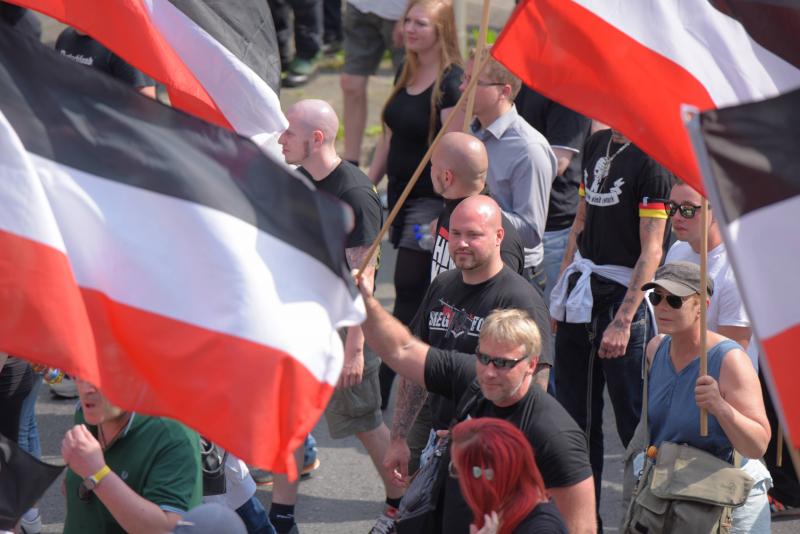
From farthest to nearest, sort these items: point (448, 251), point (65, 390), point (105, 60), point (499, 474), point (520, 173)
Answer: point (65, 390) → point (105, 60) → point (520, 173) → point (448, 251) → point (499, 474)

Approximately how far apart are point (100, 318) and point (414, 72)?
3707 millimetres

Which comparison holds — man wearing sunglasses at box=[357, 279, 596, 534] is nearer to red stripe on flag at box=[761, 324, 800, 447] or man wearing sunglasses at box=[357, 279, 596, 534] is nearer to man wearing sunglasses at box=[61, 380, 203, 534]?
man wearing sunglasses at box=[61, 380, 203, 534]

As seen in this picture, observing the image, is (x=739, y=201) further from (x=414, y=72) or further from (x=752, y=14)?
(x=414, y=72)

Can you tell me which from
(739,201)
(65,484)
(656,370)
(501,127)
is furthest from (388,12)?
(739,201)

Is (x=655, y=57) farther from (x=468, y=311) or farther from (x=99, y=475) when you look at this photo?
(x=99, y=475)

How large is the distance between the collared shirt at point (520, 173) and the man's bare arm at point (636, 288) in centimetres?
59

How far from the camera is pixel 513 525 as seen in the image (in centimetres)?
390

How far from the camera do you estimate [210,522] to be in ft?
12.4

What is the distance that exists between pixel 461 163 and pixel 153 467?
6.99ft

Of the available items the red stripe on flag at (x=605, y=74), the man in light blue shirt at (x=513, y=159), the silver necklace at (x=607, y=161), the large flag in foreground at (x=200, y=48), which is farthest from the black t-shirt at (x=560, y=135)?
the red stripe on flag at (x=605, y=74)

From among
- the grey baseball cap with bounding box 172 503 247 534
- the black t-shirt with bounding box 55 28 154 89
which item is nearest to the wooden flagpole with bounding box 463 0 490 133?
the grey baseball cap with bounding box 172 503 247 534

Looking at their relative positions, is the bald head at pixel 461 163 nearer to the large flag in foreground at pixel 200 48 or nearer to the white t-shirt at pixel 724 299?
the large flag in foreground at pixel 200 48

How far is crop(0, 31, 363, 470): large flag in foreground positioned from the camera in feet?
12.2

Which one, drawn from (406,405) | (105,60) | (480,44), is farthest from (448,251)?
(105,60)
